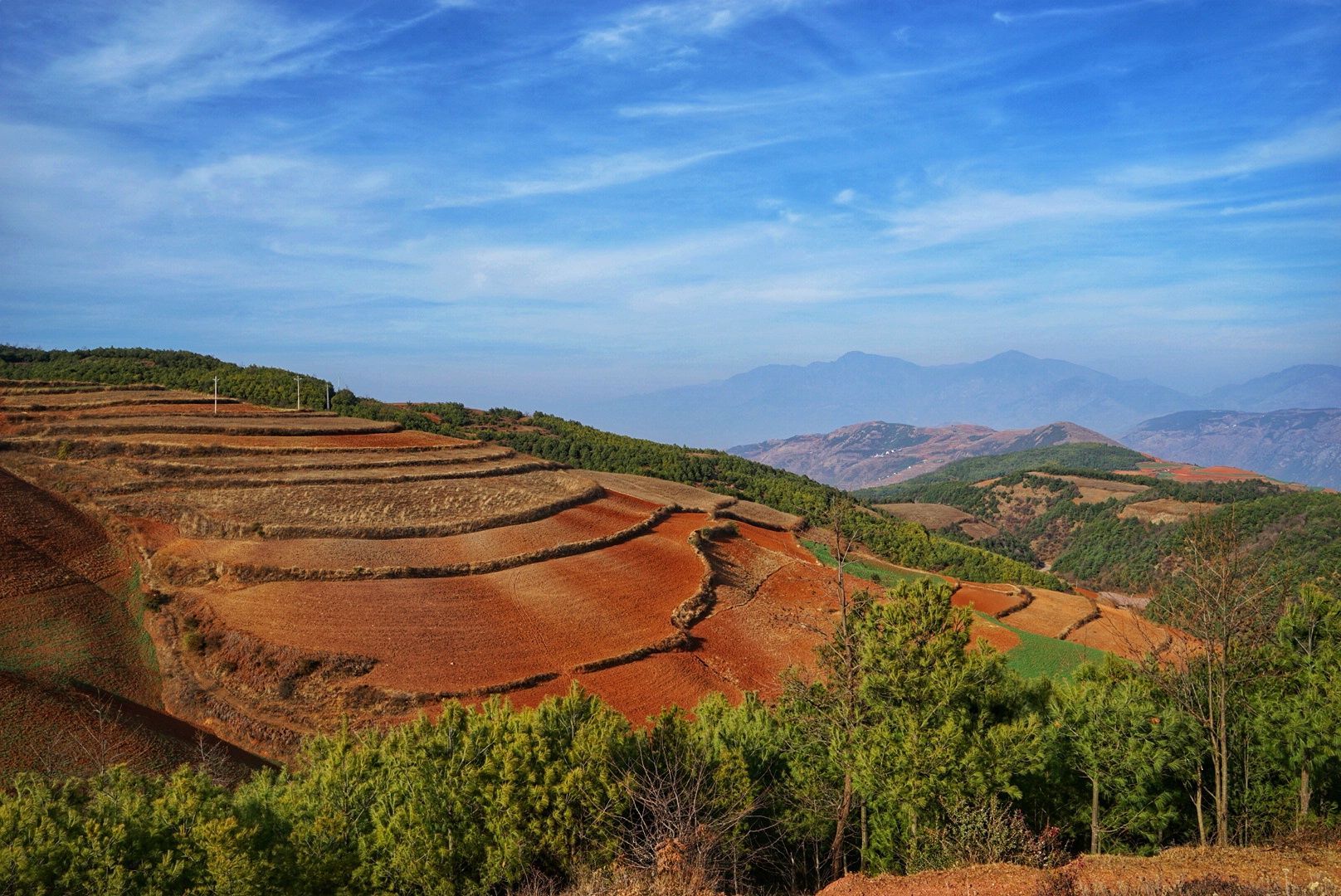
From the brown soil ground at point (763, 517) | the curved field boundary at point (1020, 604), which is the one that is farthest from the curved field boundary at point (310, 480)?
the curved field boundary at point (1020, 604)

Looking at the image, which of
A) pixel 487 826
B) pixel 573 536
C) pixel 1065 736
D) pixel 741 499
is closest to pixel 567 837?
pixel 487 826

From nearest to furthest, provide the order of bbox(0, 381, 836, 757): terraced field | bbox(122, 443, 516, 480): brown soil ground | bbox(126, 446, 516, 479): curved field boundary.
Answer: bbox(0, 381, 836, 757): terraced field → bbox(126, 446, 516, 479): curved field boundary → bbox(122, 443, 516, 480): brown soil ground

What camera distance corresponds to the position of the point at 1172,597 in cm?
2362

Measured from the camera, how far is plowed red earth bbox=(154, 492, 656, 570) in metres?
35.5

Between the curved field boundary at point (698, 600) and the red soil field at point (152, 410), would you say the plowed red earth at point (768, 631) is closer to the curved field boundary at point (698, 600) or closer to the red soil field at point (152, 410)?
the curved field boundary at point (698, 600)

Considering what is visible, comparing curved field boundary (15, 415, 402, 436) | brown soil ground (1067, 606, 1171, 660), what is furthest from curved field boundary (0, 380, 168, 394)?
brown soil ground (1067, 606, 1171, 660)

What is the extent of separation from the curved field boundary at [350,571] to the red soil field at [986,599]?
29.6 m

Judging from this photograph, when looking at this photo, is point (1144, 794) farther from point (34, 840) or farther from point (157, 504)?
point (157, 504)

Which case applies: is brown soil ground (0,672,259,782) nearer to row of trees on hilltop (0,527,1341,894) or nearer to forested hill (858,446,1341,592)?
row of trees on hilltop (0,527,1341,894)

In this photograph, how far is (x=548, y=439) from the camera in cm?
8275

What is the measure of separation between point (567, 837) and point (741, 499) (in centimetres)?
5550

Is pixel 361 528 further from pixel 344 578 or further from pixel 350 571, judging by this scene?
pixel 344 578

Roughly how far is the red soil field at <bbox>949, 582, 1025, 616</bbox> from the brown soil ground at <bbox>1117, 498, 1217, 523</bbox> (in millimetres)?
62302

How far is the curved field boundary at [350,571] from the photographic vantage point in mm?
34312
